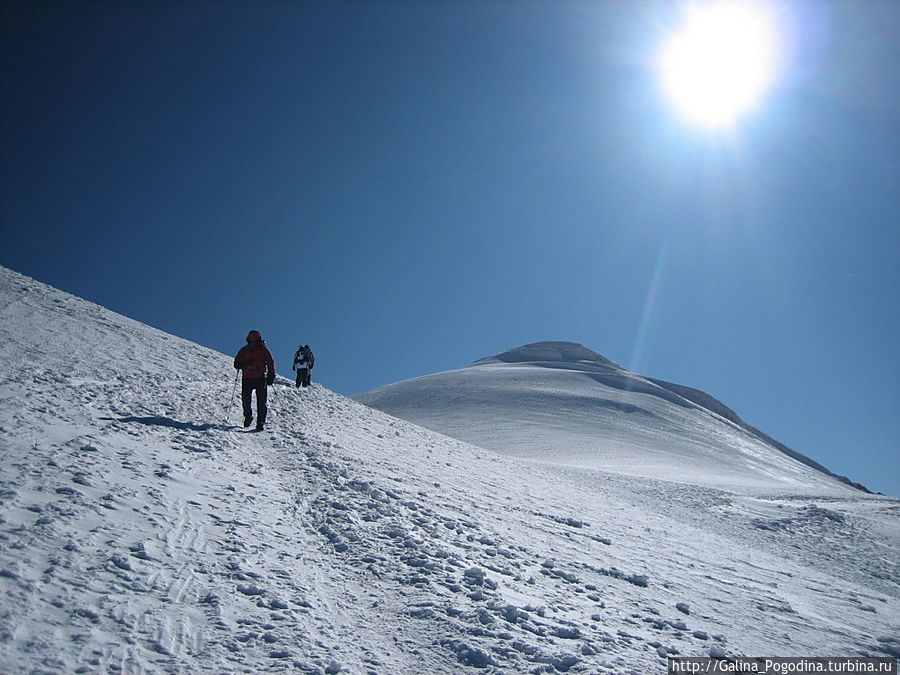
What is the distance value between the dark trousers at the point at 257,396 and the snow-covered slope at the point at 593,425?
1591 centimetres

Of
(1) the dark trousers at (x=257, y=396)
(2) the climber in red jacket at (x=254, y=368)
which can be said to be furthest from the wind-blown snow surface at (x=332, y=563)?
(2) the climber in red jacket at (x=254, y=368)

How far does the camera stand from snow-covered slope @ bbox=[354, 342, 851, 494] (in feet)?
91.8

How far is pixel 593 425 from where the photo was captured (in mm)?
39188

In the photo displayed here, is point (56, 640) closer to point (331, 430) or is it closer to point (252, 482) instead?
point (252, 482)

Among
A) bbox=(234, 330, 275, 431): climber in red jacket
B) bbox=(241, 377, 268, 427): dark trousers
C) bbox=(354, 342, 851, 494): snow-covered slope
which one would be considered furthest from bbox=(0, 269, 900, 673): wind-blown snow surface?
bbox=(354, 342, 851, 494): snow-covered slope

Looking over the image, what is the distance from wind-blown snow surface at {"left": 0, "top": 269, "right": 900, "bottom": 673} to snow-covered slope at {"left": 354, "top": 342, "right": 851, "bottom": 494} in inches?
568

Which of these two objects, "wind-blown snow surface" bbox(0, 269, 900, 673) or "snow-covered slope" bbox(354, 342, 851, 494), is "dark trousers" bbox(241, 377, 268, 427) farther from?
"snow-covered slope" bbox(354, 342, 851, 494)

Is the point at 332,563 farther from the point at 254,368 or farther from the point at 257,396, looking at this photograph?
the point at 254,368

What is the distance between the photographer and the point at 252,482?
7.87 m

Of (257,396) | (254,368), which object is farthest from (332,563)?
(254,368)

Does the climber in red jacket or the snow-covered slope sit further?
the snow-covered slope

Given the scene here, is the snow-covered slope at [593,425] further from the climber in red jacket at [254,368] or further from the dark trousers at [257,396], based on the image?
the dark trousers at [257,396]

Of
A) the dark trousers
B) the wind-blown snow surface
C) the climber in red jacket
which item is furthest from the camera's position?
the climber in red jacket

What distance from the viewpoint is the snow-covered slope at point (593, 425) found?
2797 centimetres
